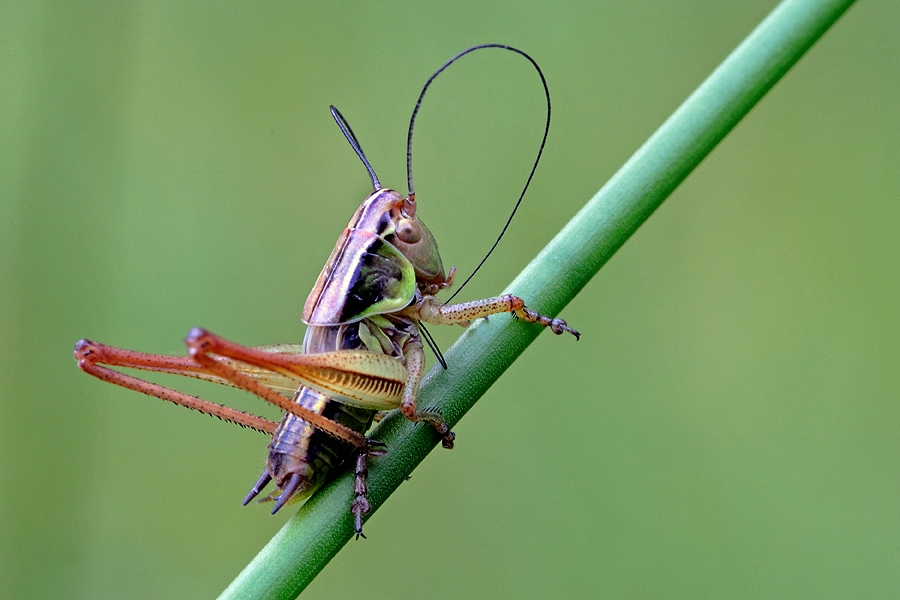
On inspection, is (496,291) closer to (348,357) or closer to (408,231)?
(408,231)

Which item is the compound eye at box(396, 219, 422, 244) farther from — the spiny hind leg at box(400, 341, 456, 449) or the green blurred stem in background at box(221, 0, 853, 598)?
the green blurred stem in background at box(221, 0, 853, 598)

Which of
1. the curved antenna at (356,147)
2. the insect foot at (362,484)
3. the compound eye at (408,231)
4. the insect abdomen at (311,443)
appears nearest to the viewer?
the insect foot at (362,484)

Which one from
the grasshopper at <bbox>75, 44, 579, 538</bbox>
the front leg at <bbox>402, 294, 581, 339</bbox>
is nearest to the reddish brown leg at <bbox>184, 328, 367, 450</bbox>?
the grasshopper at <bbox>75, 44, 579, 538</bbox>

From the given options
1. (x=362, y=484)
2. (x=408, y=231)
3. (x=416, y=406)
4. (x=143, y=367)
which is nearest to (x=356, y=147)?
(x=408, y=231)

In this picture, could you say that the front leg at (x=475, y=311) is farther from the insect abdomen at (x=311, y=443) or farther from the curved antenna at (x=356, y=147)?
the curved antenna at (x=356, y=147)

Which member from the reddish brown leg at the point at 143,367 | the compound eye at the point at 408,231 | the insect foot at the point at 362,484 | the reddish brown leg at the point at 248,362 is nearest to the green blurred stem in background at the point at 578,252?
the insect foot at the point at 362,484

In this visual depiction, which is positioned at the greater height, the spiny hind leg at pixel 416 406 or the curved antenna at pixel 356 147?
the curved antenna at pixel 356 147

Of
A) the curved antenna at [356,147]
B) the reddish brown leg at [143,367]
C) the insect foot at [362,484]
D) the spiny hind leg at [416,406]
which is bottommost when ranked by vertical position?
the reddish brown leg at [143,367]
